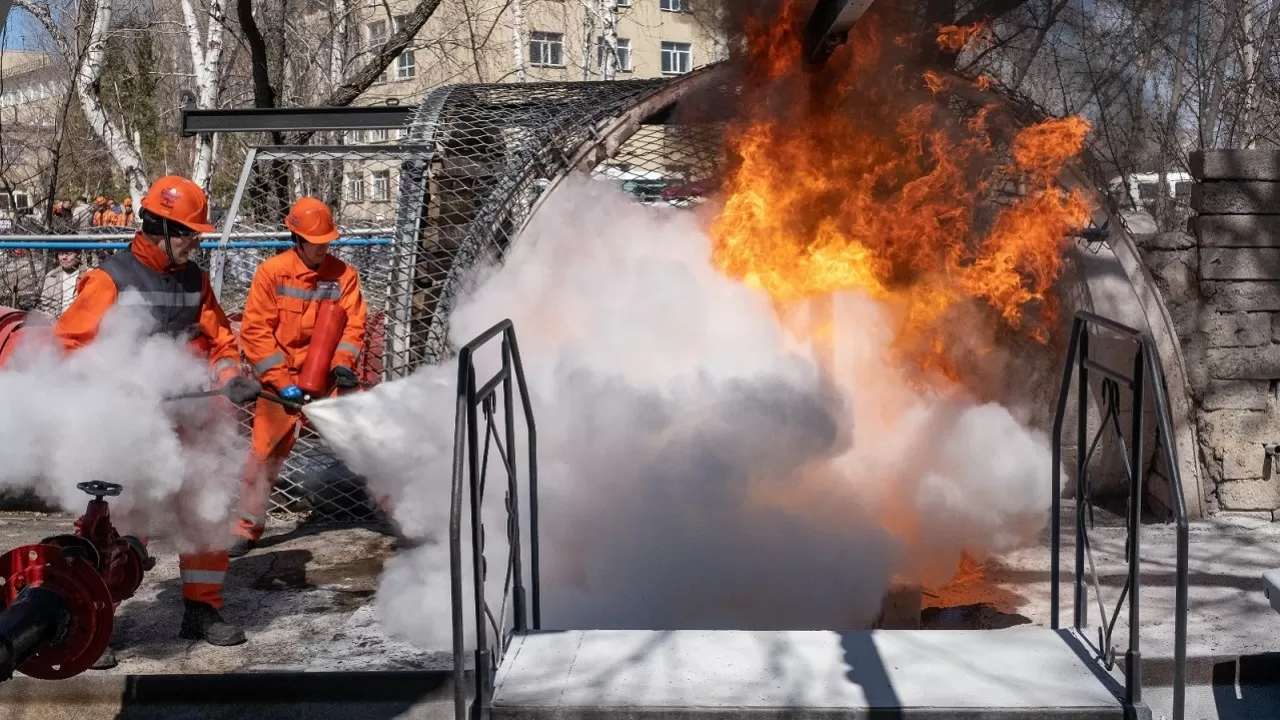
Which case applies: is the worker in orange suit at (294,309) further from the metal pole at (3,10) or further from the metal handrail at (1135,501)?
the metal handrail at (1135,501)

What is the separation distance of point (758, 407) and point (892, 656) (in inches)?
82.2

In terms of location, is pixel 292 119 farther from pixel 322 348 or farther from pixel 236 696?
pixel 236 696

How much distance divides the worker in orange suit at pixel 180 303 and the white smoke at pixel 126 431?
112mm

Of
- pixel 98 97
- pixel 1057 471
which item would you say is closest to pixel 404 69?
→ pixel 98 97

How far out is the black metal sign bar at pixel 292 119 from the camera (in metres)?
8.66

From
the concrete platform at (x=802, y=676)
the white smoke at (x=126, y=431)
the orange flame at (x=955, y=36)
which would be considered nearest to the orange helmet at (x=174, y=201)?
the white smoke at (x=126, y=431)

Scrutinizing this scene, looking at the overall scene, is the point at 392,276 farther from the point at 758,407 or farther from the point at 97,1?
the point at 97,1

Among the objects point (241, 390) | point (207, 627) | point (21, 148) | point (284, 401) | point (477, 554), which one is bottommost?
point (207, 627)

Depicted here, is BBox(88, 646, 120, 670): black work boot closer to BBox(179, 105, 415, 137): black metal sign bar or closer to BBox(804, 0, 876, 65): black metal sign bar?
BBox(179, 105, 415, 137): black metal sign bar

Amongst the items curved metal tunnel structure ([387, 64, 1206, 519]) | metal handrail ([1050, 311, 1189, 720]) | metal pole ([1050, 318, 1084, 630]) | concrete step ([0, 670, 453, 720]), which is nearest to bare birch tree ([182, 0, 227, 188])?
curved metal tunnel structure ([387, 64, 1206, 519])

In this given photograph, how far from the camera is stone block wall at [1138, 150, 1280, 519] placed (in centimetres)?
748

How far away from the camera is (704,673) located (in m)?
3.94

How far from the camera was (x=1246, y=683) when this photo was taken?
4.97 metres

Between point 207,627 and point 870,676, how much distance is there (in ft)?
11.1
